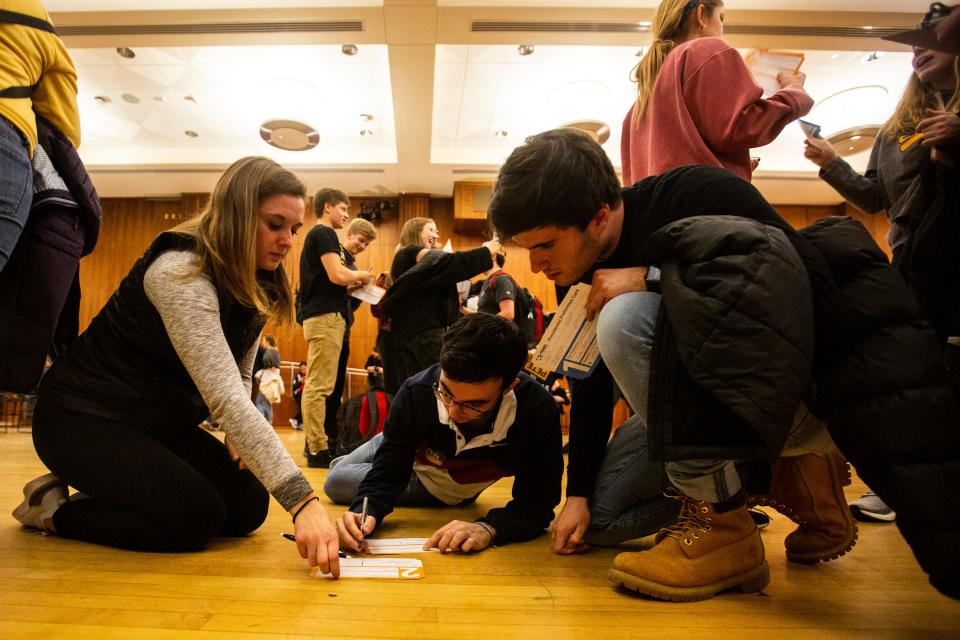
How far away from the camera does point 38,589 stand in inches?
36.4

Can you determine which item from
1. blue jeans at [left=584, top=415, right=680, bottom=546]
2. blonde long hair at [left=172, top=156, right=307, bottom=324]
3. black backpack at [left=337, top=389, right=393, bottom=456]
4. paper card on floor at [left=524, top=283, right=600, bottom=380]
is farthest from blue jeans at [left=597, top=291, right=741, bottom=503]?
black backpack at [left=337, top=389, right=393, bottom=456]

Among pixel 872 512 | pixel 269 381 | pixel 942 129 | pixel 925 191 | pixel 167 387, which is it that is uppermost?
pixel 942 129

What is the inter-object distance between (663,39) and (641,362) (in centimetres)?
108

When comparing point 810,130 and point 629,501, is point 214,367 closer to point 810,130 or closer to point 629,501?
point 629,501

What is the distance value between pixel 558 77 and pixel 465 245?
119 inches

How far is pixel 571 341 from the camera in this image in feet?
3.74

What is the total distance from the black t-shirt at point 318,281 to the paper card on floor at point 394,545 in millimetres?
1728

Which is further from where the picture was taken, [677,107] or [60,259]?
[677,107]

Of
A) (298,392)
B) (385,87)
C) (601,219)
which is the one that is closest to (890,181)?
(601,219)

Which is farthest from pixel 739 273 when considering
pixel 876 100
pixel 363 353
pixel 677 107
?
pixel 363 353

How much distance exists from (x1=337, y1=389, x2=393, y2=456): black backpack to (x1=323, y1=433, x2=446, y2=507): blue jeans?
1.66 ft

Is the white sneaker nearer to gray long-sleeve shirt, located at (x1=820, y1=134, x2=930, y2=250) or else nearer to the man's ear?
the man's ear

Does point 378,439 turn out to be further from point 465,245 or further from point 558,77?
point 465,245

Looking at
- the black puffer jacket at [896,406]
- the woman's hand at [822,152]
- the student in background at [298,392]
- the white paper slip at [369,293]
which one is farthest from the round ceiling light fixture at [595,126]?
the black puffer jacket at [896,406]
